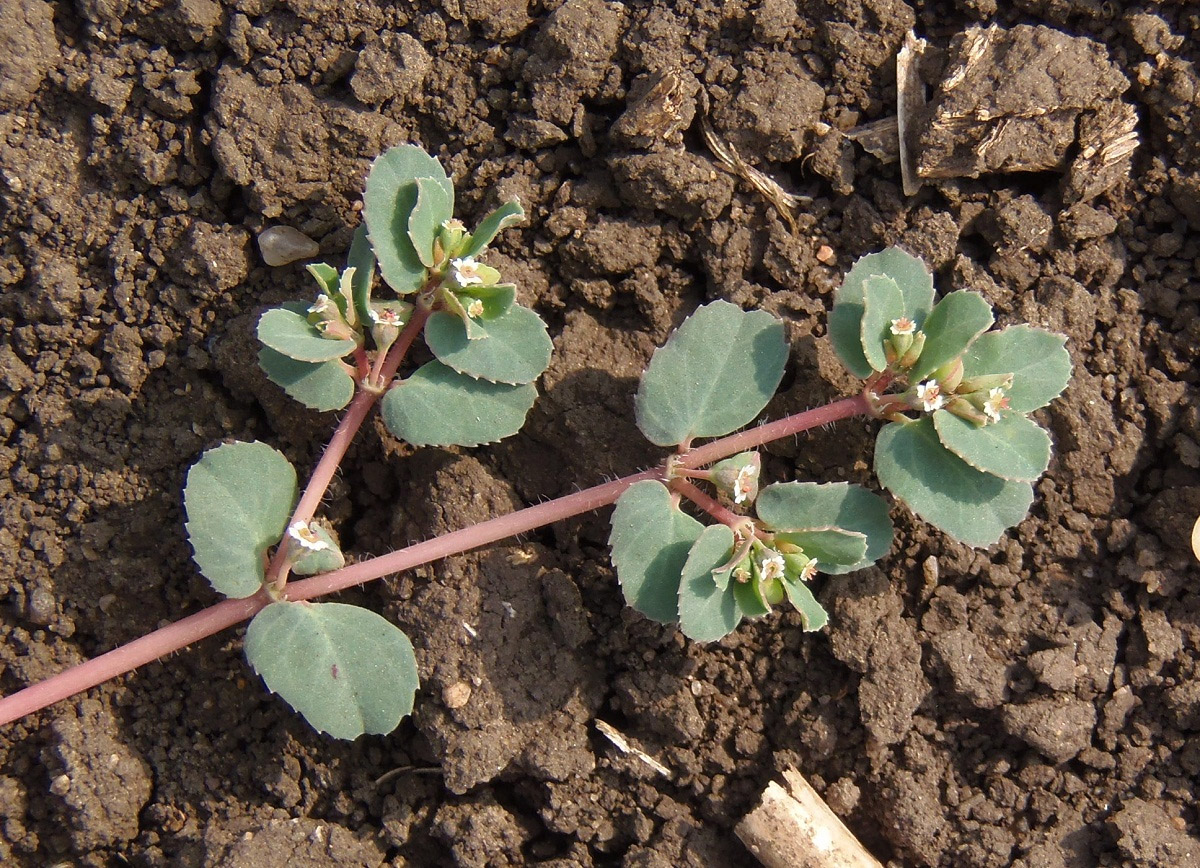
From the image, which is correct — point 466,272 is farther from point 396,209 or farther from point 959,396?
point 959,396

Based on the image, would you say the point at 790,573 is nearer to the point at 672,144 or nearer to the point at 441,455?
the point at 441,455

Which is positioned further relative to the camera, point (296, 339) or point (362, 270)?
point (362, 270)

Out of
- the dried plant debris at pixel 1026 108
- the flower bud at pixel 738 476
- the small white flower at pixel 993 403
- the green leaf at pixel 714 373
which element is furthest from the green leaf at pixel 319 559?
the dried plant debris at pixel 1026 108

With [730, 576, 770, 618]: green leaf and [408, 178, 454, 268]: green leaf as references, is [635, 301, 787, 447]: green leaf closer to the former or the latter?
[730, 576, 770, 618]: green leaf

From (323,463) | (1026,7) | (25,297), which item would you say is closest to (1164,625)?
(1026,7)

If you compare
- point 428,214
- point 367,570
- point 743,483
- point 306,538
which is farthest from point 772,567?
point 428,214
